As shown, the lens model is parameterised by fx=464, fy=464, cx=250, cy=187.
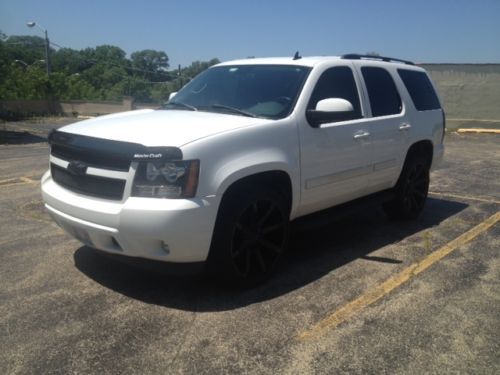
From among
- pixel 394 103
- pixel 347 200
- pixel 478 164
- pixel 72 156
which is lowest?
pixel 478 164

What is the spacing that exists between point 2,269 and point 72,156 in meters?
1.43

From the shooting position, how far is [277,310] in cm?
352

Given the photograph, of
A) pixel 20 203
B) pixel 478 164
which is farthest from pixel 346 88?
pixel 478 164

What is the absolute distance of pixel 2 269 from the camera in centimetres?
421

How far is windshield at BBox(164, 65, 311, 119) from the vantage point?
414cm

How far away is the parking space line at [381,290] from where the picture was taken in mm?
3271

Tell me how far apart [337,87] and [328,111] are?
74 centimetres

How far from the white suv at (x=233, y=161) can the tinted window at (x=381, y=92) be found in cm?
2

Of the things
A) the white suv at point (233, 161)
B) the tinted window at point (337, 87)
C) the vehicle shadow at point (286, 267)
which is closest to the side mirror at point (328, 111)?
the white suv at point (233, 161)

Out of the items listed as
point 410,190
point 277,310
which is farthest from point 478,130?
point 277,310

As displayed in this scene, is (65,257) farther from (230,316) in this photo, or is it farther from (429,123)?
(429,123)

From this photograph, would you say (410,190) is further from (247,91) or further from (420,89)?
(247,91)

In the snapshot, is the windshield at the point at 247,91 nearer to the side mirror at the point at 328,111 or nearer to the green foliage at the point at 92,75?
the side mirror at the point at 328,111

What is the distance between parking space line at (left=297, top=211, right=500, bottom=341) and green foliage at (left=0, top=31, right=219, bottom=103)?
41686mm
